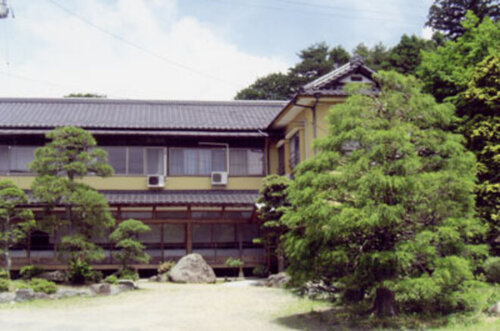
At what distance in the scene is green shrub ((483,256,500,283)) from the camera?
46.3ft

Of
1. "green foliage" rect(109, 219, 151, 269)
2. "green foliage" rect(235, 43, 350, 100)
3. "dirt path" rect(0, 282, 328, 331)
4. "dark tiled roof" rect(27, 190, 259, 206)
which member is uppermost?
"green foliage" rect(235, 43, 350, 100)

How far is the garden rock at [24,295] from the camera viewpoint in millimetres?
14367

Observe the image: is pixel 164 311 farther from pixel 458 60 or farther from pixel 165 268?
pixel 458 60

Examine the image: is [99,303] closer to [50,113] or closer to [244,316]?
[244,316]

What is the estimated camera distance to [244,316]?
11883 mm

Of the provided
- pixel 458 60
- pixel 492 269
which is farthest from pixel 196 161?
pixel 492 269

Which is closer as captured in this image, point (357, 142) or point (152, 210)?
point (357, 142)

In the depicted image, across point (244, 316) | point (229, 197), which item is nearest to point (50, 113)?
point (229, 197)

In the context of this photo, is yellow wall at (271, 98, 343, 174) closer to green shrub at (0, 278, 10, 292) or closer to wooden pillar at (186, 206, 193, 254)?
wooden pillar at (186, 206, 193, 254)

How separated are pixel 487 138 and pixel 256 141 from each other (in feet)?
36.2

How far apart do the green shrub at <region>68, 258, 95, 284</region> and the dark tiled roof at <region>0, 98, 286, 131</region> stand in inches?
294

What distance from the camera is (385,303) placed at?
1069 cm

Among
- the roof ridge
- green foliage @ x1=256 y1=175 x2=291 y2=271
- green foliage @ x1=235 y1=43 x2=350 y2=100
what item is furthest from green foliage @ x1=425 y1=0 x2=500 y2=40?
green foliage @ x1=256 y1=175 x2=291 y2=271

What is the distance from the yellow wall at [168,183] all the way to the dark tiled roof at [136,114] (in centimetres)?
219
